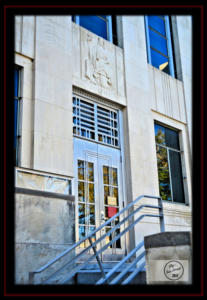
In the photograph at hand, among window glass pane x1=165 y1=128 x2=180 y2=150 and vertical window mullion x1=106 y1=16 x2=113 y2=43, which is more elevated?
vertical window mullion x1=106 y1=16 x2=113 y2=43

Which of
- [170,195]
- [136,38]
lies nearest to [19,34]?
[136,38]

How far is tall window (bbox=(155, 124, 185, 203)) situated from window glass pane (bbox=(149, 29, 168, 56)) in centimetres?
312

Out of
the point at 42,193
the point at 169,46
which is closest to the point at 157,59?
the point at 169,46

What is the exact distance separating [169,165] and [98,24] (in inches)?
201

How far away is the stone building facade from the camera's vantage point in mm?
6820

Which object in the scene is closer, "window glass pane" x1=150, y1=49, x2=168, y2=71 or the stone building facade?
the stone building facade

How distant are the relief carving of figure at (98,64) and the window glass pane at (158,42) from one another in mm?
3107

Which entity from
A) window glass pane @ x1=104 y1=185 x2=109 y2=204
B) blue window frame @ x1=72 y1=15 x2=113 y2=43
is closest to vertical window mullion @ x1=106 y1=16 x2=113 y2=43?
blue window frame @ x1=72 y1=15 x2=113 y2=43

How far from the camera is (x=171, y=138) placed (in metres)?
12.6

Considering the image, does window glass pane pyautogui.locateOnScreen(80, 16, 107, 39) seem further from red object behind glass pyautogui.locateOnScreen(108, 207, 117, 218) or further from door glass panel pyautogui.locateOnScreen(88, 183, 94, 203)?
red object behind glass pyautogui.locateOnScreen(108, 207, 117, 218)

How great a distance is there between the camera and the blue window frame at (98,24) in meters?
10.5

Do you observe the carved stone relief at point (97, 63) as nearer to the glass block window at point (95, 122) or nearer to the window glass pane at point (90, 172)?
the glass block window at point (95, 122)
